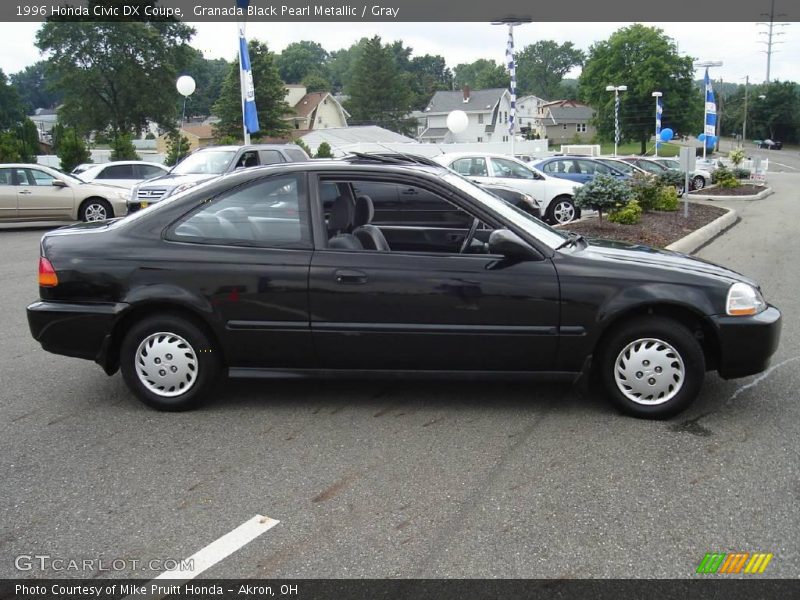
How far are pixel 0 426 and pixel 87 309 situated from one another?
926mm

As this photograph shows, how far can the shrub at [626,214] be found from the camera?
1420 cm

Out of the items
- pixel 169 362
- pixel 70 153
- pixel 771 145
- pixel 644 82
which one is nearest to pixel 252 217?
pixel 169 362

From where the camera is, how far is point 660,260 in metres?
5.18

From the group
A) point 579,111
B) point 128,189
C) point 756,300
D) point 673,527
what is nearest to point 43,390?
point 673,527

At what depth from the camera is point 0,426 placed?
197 inches

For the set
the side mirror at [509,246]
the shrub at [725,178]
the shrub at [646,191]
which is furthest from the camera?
the shrub at [725,178]

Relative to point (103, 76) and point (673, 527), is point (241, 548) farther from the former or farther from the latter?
point (103, 76)

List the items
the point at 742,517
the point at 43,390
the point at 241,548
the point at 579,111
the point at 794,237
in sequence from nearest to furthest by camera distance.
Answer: the point at 241,548 < the point at 742,517 < the point at 43,390 < the point at 794,237 < the point at 579,111

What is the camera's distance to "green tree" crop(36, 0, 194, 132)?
5869cm

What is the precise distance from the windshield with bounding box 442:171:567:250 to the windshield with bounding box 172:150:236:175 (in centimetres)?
1086

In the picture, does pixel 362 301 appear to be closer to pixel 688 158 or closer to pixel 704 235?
pixel 704 235

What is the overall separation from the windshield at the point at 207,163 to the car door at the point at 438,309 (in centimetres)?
1120

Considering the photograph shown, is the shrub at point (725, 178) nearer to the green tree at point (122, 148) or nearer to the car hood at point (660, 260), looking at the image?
the green tree at point (122, 148)

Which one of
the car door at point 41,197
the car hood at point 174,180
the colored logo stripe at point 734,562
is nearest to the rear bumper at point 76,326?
the colored logo stripe at point 734,562
